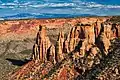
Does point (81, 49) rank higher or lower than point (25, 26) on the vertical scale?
higher

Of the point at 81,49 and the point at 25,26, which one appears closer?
the point at 81,49

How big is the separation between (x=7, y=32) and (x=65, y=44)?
220ft

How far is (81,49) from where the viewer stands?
7644 cm

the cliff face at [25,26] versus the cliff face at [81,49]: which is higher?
the cliff face at [81,49]

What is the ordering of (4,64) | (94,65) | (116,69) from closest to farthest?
(116,69) → (94,65) → (4,64)

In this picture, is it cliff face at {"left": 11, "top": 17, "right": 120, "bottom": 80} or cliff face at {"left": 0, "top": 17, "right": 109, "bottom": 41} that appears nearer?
cliff face at {"left": 11, "top": 17, "right": 120, "bottom": 80}

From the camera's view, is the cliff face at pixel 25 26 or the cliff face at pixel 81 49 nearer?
the cliff face at pixel 81 49

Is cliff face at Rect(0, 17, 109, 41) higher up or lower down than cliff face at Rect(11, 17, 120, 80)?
lower down

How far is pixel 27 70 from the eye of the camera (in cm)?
8569

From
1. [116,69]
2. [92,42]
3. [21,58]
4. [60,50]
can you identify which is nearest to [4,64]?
[21,58]

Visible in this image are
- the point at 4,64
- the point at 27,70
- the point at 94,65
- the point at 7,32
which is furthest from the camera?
the point at 7,32

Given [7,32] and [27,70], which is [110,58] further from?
[7,32]

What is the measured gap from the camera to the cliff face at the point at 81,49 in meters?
74.4

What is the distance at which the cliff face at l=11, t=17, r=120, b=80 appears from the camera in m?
74.4
